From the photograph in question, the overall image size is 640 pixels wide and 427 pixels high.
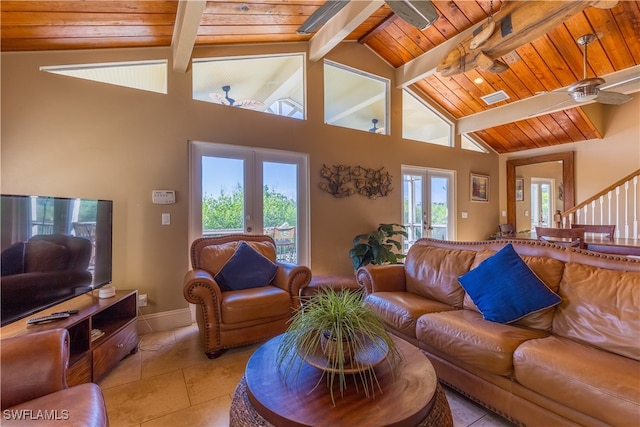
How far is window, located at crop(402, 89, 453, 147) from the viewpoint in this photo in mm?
5102

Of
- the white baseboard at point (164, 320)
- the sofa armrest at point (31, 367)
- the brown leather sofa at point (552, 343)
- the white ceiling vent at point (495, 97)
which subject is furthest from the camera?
the white ceiling vent at point (495, 97)

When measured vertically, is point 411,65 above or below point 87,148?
above

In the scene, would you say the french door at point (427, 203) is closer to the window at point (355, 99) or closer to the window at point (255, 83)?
the window at point (355, 99)

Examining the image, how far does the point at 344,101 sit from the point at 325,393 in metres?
4.10

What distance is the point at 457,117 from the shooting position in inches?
222

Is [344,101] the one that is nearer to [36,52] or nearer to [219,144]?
[219,144]

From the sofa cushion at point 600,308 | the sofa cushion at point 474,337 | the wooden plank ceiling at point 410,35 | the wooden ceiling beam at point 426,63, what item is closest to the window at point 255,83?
the wooden plank ceiling at point 410,35

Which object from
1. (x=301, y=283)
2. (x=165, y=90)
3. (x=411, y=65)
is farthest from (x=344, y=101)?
(x=301, y=283)

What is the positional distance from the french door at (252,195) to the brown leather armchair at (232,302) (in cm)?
55

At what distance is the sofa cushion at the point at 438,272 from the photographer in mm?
2408

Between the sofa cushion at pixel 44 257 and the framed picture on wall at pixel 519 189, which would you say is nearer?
the sofa cushion at pixel 44 257

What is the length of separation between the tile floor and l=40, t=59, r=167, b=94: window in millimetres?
2563

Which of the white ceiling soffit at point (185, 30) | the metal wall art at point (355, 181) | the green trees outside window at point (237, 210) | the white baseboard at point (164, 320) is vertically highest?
the white ceiling soffit at point (185, 30)

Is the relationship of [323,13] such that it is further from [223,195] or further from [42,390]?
[42,390]
